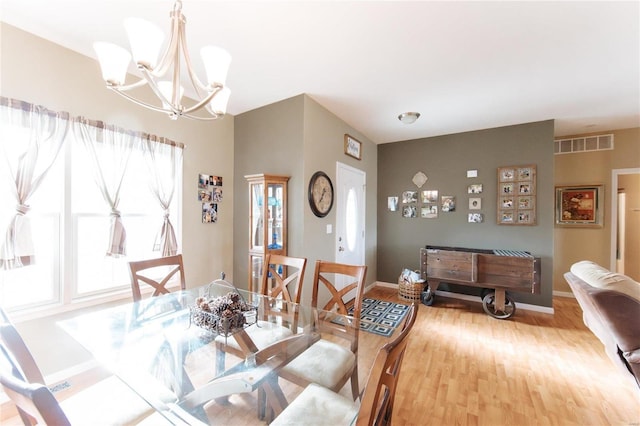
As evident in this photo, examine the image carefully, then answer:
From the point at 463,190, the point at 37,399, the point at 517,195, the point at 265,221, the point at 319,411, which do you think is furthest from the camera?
the point at 463,190

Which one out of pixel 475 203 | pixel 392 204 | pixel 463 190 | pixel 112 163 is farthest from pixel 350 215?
pixel 112 163

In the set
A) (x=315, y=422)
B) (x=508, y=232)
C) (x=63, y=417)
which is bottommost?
(x=315, y=422)

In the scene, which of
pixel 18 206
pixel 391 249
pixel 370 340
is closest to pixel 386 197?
pixel 391 249

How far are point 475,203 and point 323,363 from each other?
3.78 m

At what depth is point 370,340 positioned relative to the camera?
9.24ft

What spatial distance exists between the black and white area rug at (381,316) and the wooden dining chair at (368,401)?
1975 mm

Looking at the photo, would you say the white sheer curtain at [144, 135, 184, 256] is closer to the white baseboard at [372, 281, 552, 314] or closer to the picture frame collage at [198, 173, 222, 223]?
the picture frame collage at [198, 173, 222, 223]

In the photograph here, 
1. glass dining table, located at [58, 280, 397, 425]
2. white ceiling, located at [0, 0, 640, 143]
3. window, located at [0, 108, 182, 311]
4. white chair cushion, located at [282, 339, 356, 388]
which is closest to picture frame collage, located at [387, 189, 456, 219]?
white ceiling, located at [0, 0, 640, 143]

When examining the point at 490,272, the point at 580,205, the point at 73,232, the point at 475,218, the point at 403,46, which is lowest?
the point at 490,272

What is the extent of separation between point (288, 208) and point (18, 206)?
218 cm

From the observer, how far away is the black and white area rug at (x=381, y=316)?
311cm

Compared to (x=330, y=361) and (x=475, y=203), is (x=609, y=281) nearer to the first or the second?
(x=330, y=361)

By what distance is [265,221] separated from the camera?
2.92 meters

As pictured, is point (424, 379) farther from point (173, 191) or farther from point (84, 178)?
point (84, 178)
